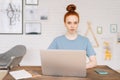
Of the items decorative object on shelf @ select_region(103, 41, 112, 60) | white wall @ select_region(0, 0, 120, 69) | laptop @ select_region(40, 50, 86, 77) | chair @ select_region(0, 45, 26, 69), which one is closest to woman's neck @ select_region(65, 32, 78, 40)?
laptop @ select_region(40, 50, 86, 77)

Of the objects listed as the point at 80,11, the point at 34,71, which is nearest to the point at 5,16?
the point at 80,11

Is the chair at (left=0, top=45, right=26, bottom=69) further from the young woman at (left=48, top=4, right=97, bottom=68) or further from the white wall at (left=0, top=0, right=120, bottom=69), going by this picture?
the young woman at (left=48, top=4, right=97, bottom=68)

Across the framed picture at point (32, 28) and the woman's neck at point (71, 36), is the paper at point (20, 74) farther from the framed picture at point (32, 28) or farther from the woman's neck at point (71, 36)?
the framed picture at point (32, 28)

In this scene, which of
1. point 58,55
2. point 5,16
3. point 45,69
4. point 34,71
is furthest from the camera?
point 5,16

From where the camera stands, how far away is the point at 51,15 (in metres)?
4.63

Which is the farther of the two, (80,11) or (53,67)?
(80,11)

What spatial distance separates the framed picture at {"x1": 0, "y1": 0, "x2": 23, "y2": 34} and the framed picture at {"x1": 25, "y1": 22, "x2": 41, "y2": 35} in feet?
0.41

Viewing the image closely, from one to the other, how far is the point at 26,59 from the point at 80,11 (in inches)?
61.1

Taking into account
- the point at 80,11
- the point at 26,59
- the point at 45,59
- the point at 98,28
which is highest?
the point at 80,11

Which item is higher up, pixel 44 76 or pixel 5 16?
pixel 5 16

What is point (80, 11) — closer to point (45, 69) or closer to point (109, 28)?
point (109, 28)

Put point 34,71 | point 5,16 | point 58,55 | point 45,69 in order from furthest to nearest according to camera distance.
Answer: point 5,16 < point 34,71 < point 45,69 < point 58,55

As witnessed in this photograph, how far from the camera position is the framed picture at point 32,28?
4.63 m

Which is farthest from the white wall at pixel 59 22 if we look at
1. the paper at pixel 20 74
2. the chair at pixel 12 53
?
the paper at pixel 20 74
